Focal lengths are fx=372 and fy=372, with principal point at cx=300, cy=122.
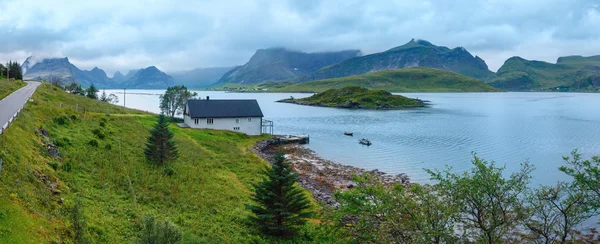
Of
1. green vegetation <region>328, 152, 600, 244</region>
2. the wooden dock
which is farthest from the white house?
green vegetation <region>328, 152, 600, 244</region>

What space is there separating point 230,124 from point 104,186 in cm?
4294

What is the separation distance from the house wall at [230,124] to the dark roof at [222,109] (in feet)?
2.61

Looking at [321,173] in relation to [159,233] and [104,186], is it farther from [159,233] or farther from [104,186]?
[159,233]

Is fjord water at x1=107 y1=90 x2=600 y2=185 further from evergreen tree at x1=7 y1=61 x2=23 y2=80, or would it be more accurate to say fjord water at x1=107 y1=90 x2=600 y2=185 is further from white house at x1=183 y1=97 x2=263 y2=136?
evergreen tree at x1=7 y1=61 x2=23 y2=80

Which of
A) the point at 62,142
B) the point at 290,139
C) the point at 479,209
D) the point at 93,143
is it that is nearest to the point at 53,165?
the point at 62,142

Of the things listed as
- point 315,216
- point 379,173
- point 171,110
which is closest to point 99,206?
point 315,216

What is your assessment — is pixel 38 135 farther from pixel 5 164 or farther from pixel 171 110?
pixel 171 110

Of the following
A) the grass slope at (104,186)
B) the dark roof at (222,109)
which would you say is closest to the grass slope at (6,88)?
the grass slope at (104,186)

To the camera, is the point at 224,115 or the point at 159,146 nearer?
the point at 159,146

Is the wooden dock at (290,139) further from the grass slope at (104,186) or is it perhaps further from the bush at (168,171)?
the bush at (168,171)

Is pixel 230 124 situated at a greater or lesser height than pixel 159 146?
lesser

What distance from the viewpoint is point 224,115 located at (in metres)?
67.7

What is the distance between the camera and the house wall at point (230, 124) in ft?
218

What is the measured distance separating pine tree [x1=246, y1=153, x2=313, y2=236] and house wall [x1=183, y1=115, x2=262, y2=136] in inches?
1786
